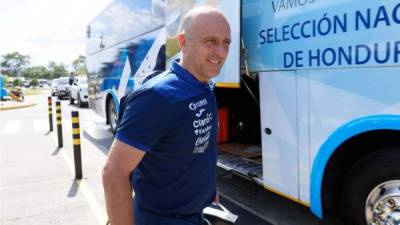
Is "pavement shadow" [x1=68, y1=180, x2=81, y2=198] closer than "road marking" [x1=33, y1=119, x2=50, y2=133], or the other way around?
"pavement shadow" [x1=68, y1=180, x2=81, y2=198]

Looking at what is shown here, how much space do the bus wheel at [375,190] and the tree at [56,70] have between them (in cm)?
13178

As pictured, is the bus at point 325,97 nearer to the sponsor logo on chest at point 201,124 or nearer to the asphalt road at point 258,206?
the asphalt road at point 258,206

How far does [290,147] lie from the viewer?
3.62 meters

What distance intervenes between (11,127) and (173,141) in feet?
41.0

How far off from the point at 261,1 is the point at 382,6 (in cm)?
142

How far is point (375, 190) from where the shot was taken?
2918 mm

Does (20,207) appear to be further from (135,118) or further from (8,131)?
(8,131)

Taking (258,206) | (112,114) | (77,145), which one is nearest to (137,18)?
(77,145)

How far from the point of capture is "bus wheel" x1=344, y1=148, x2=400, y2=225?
9.14 feet

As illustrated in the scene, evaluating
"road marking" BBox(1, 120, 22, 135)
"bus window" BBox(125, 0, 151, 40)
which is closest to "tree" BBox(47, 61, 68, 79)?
"road marking" BBox(1, 120, 22, 135)

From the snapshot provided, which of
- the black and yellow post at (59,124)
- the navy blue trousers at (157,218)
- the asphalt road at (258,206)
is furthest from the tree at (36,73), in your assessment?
the navy blue trousers at (157,218)

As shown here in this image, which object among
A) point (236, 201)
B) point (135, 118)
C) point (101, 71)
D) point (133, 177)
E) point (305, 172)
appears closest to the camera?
point (135, 118)

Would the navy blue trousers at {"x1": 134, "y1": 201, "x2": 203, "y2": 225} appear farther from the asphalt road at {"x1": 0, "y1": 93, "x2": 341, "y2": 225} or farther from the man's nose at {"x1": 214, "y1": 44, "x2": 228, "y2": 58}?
the asphalt road at {"x1": 0, "y1": 93, "x2": 341, "y2": 225}

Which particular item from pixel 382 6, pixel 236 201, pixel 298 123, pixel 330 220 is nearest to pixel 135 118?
pixel 382 6
